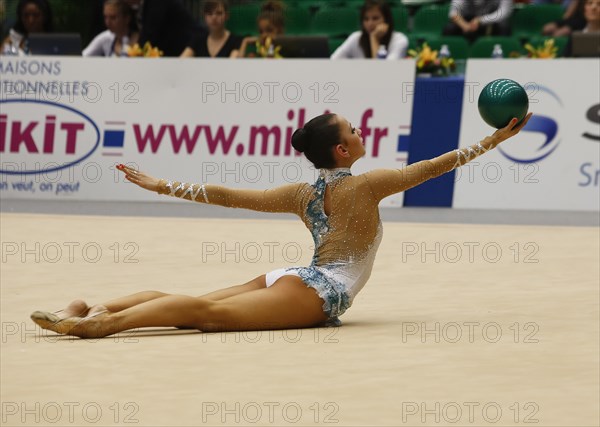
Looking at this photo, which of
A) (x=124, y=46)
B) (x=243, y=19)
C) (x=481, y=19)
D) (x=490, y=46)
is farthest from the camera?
(x=243, y=19)

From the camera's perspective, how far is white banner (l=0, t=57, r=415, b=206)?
467 inches

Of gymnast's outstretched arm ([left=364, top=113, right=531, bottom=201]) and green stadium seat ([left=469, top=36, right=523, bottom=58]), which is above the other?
green stadium seat ([left=469, top=36, right=523, bottom=58])

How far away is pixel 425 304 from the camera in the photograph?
278 inches

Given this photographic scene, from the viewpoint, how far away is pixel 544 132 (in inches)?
452

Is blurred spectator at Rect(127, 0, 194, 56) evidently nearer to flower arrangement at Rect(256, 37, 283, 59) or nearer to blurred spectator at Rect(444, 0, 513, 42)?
flower arrangement at Rect(256, 37, 283, 59)

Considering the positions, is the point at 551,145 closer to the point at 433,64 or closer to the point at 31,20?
the point at 433,64

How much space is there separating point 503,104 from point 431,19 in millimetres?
9297

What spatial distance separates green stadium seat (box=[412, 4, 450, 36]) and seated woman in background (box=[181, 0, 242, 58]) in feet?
10.2

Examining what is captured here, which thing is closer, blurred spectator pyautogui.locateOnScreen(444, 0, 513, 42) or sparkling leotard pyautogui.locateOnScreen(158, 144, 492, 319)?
sparkling leotard pyautogui.locateOnScreen(158, 144, 492, 319)

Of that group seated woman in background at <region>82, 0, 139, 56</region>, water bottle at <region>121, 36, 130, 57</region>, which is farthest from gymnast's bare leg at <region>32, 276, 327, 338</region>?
seated woman in background at <region>82, 0, 139, 56</region>

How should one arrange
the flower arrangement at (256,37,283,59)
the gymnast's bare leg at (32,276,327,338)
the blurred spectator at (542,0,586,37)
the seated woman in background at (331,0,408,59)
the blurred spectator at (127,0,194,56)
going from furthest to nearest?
the blurred spectator at (542,0,586,37) → the blurred spectator at (127,0,194,56) → the seated woman in background at (331,0,408,59) → the flower arrangement at (256,37,283,59) → the gymnast's bare leg at (32,276,327,338)

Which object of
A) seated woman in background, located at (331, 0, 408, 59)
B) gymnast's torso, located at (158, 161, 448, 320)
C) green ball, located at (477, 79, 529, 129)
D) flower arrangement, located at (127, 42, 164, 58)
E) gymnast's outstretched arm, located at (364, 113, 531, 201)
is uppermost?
seated woman in background, located at (331, 0, 408, 59)

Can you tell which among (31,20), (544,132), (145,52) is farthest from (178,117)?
(544,132)

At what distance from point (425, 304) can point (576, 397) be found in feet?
7.77
